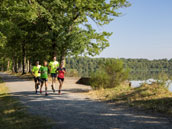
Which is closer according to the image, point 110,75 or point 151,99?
point 151,99

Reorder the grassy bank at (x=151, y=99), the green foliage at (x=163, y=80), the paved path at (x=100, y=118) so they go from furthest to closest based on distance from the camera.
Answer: the green foliage at (x=163, y=80) < the grassy bank at (x=151, y=99) < the paved path at (x=100, y=118)

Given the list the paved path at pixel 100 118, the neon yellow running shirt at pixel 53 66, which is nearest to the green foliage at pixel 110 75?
the neon yellow running shirt at pixel 53 66

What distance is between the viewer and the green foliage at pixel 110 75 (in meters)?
13.7

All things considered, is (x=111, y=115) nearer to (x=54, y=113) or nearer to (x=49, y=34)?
(x=54, y=113)

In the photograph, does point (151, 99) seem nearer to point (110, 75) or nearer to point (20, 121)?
point (110, 75)

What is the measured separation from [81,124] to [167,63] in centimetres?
16458

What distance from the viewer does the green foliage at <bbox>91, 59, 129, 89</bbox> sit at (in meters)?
13.7

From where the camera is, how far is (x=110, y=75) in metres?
14.1

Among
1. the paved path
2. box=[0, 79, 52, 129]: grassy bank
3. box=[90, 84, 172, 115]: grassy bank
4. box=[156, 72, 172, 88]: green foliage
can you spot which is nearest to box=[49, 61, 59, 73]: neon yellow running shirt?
box=[90, 84, 172, 115]: grassy bank

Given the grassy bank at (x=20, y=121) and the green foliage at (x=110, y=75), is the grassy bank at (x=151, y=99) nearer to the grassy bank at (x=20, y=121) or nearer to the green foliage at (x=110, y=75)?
the green foliage at (x=110, y=75)

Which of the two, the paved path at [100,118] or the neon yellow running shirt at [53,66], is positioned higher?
the neon yellow running shirt at [53,66]

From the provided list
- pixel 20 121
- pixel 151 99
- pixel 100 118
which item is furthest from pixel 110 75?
pixel 20 121

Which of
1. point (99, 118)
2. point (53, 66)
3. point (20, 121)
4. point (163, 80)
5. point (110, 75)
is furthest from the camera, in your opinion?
point (110, 75)

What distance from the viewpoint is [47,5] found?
23641 millimetres
